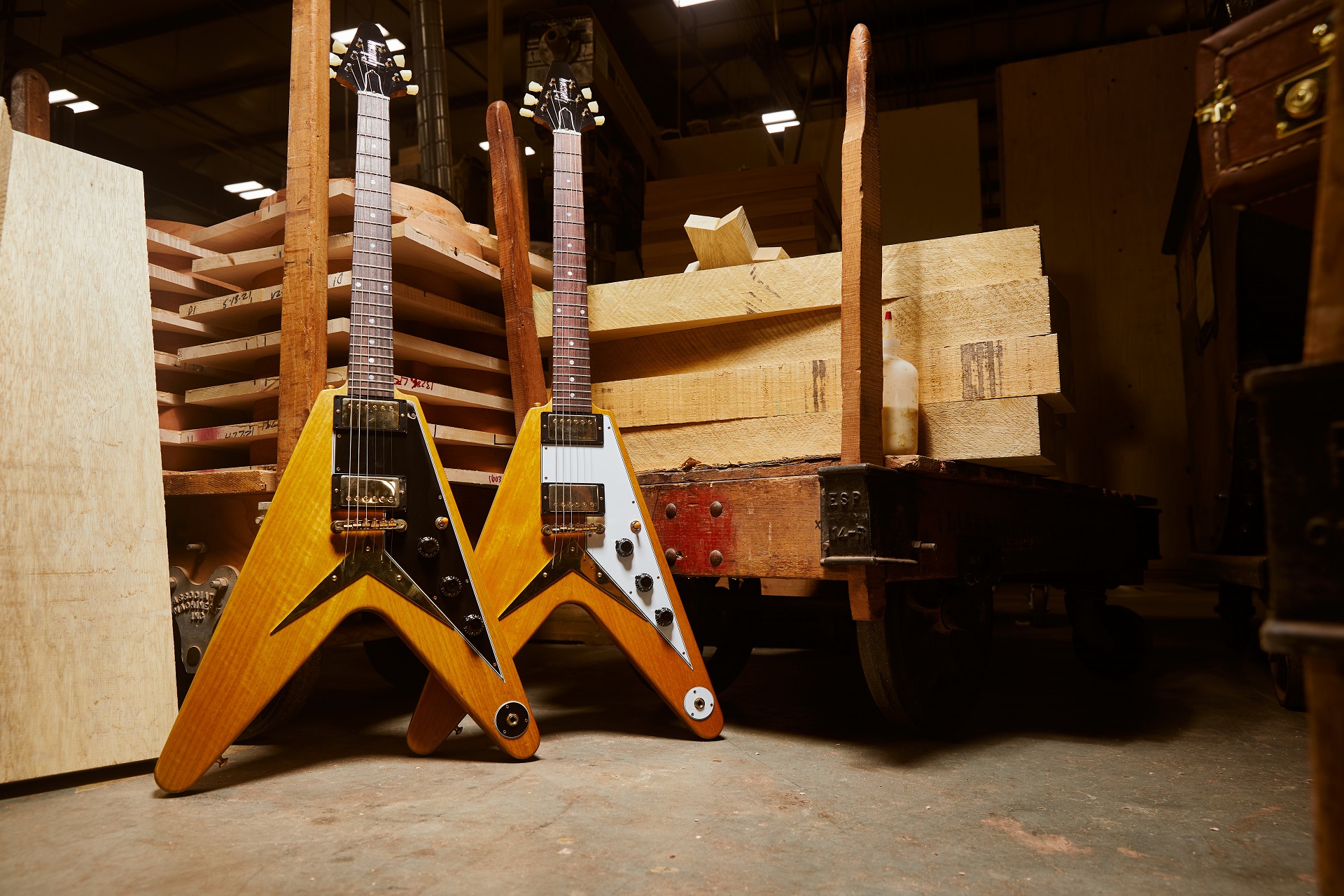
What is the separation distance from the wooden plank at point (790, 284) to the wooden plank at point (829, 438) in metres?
0.34

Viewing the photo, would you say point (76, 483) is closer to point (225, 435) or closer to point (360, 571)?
point (225, 435)

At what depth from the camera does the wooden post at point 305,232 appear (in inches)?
92.4

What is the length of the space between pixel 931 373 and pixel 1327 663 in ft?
5.52

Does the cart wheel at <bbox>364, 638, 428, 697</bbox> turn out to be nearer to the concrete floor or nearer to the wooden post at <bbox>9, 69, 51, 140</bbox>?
the concrete floor

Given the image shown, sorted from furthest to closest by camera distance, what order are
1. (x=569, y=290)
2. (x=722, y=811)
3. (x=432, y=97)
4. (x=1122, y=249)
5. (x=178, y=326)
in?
(x=1122, y=249) < (x=432, y=97) < (x=178, y=326) < (x=569, y=290) < (x=722, y=811)

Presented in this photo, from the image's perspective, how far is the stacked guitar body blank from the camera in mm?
1980

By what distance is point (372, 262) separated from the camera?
2.35 meters

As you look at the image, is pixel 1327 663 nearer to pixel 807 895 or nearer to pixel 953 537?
pixel 807 895

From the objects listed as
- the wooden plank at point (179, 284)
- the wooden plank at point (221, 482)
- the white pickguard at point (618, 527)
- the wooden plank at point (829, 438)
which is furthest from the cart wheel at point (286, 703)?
the wooden plank at point (179, 284)

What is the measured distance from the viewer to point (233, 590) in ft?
6.47

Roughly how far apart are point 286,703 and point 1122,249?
510cm

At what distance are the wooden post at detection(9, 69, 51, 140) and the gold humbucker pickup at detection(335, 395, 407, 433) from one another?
1600 millimetres

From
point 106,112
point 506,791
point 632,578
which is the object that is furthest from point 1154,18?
point 106,112

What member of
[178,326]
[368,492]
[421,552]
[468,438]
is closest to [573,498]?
[421,552]
